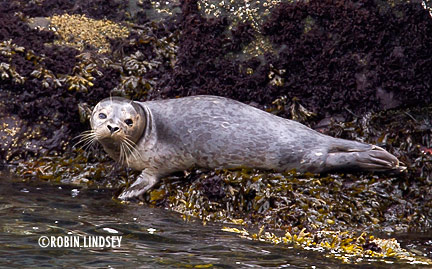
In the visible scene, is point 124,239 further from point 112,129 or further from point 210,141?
point 210,141

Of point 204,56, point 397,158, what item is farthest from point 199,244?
point 204,56

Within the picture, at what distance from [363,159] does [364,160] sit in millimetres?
13

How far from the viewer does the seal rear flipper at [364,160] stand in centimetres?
608

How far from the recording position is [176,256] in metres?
3.97

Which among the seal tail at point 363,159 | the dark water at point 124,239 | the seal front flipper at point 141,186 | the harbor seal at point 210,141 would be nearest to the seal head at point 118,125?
the harbor seal at point 210,141

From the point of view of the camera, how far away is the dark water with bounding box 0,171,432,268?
3773 mm

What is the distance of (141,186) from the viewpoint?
6.33 metres

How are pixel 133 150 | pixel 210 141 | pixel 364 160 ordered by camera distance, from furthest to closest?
pixel 133 150
pixel 210 141
pixel 364 160

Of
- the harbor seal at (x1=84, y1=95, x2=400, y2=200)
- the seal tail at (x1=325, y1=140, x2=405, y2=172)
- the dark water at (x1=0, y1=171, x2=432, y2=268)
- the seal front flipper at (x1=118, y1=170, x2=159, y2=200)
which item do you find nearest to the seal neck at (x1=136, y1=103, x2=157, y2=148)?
the harbor seal at (x1=84, y1=95, x2=400, y2=200)

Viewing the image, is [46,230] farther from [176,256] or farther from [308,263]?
[308,263]

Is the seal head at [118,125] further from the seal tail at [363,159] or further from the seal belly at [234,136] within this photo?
the seal tail at [363,159]

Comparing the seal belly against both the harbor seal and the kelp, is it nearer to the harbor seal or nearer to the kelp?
the harbor seal

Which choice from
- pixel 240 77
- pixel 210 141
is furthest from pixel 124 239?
pixel 240 77

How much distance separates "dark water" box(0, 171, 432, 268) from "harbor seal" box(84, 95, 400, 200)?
0.62 metres
